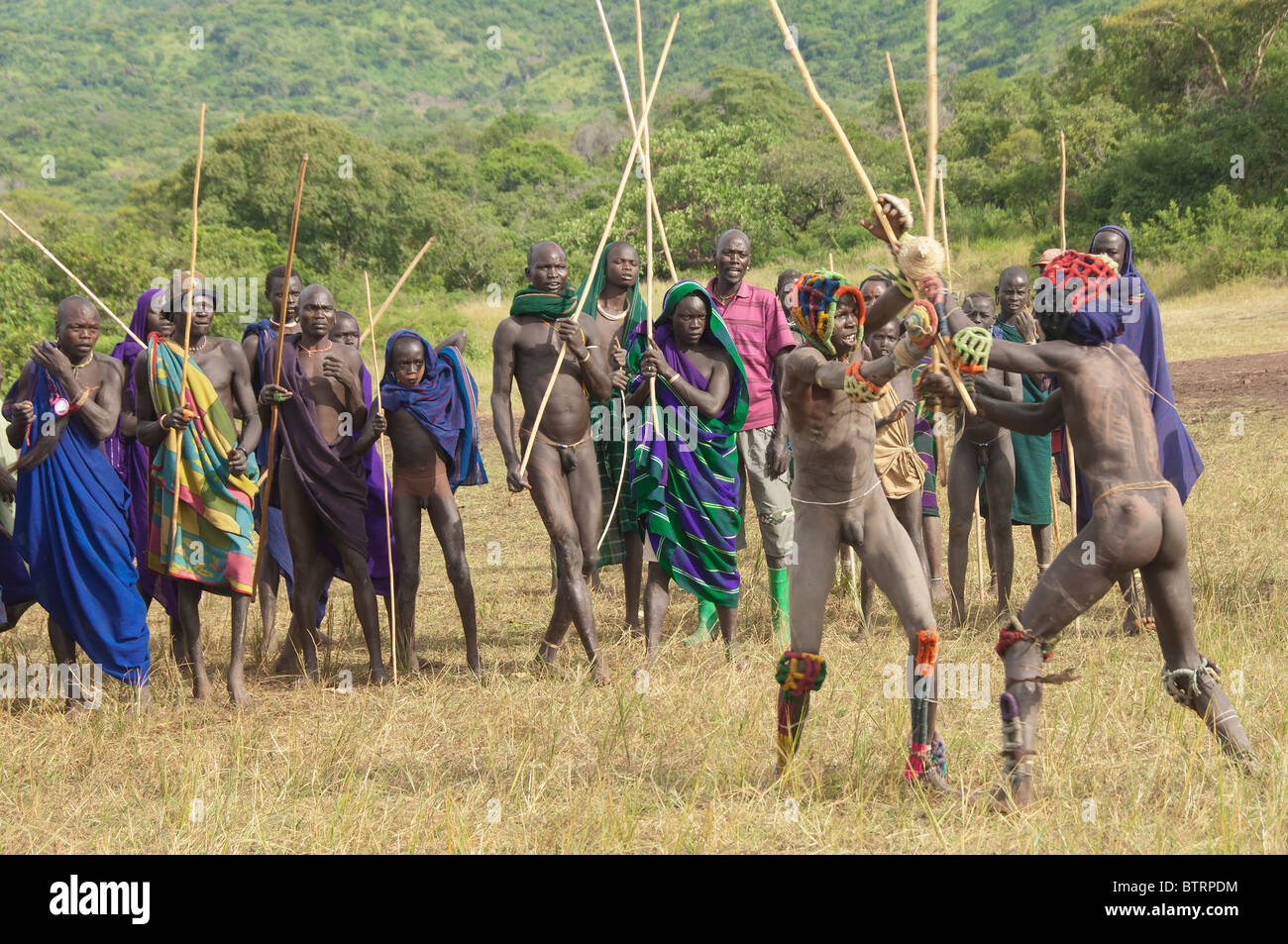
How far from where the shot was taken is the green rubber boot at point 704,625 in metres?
6.50

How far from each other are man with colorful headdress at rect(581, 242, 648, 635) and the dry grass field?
1.39ft

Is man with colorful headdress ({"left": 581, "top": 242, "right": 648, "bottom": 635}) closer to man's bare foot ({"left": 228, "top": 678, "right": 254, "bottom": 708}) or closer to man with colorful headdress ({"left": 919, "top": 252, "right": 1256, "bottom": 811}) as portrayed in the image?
Result: man's bare foot ({"left": 228, "top": 678, "right": 254, "bottom": 708})

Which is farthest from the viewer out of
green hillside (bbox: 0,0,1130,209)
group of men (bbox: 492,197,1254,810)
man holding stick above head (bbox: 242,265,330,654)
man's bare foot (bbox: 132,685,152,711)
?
green hillside (bbox: 0,0,1130,209)

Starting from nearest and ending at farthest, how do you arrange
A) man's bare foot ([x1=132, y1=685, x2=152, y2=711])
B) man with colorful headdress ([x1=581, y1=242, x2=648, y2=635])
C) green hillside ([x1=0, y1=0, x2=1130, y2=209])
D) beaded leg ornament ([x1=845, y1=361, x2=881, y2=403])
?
beaded leg ornament ([x1=845, y1=361, x2=881, y2=403]), man's bare foot ([x1=132, y1=685, x2=152, y2=711]), man with colorful headdress ([x1=581, y1=242, x2=648, y2=635]), green hillside ([x1=0, y1=0, x2=1130, y2=209])

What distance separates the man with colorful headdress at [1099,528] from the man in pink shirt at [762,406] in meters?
2.37

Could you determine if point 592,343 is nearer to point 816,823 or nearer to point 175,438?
point 175,438

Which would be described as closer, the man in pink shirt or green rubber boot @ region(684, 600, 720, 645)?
green rubber boot @ region(684, 600, 720, 645)

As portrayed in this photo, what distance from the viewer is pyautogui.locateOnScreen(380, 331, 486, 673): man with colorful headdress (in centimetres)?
634

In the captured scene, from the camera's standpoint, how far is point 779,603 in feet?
21.6

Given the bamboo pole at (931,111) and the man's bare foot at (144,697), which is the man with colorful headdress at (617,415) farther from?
the bamboo pole at (931,111)

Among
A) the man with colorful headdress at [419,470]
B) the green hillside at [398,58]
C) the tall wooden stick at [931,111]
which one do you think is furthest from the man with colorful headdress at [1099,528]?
the green hillside at [398,58]

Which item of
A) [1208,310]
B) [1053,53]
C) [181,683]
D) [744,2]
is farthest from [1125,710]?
[744,2]

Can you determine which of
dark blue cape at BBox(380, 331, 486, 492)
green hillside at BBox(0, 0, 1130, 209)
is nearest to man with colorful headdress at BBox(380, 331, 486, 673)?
dark blue cape at BBox(380, 331, 486, 492)

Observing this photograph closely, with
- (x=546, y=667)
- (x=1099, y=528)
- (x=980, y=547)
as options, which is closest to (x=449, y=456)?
(x=546, y=667)
